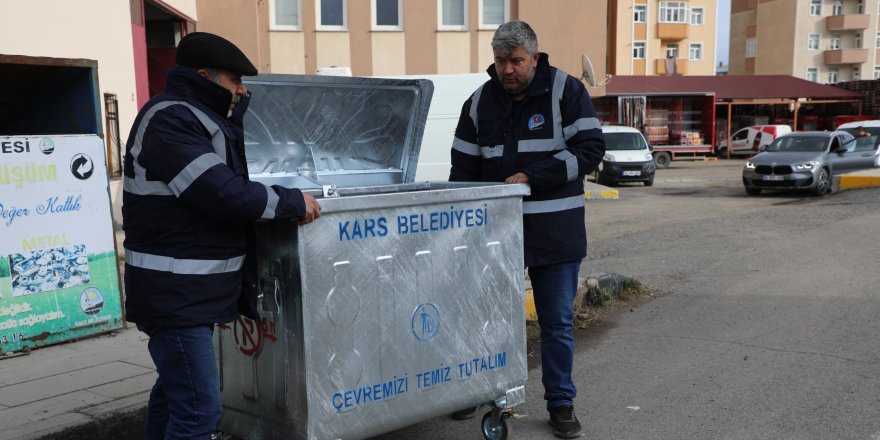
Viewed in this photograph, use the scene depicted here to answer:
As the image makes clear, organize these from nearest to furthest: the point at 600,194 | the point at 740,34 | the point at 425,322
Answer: the point at 425,322
the point at 600,194
the point at 740,34

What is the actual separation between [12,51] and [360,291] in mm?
7443

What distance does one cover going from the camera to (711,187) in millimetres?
21109

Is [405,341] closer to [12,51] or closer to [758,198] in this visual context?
[12,51]

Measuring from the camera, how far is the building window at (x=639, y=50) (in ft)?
192

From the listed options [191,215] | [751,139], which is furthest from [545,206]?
[751,139]

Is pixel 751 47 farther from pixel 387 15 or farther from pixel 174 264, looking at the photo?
pixel 174 264

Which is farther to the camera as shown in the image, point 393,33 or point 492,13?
point 492,13

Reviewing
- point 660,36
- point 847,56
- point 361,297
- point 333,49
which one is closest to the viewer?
point 361,297

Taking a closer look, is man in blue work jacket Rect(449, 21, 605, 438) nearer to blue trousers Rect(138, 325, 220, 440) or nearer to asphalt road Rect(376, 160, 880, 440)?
asphalt road Rect(376, 160, 880, 440)

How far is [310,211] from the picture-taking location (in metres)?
2.97

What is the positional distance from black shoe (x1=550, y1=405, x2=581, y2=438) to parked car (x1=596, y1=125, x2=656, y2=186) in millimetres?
17328

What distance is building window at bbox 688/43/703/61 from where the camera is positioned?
60.5 meters

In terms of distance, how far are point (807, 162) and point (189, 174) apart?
667 inches

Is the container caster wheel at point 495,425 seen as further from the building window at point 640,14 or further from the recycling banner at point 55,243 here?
the building window at point 640,14
